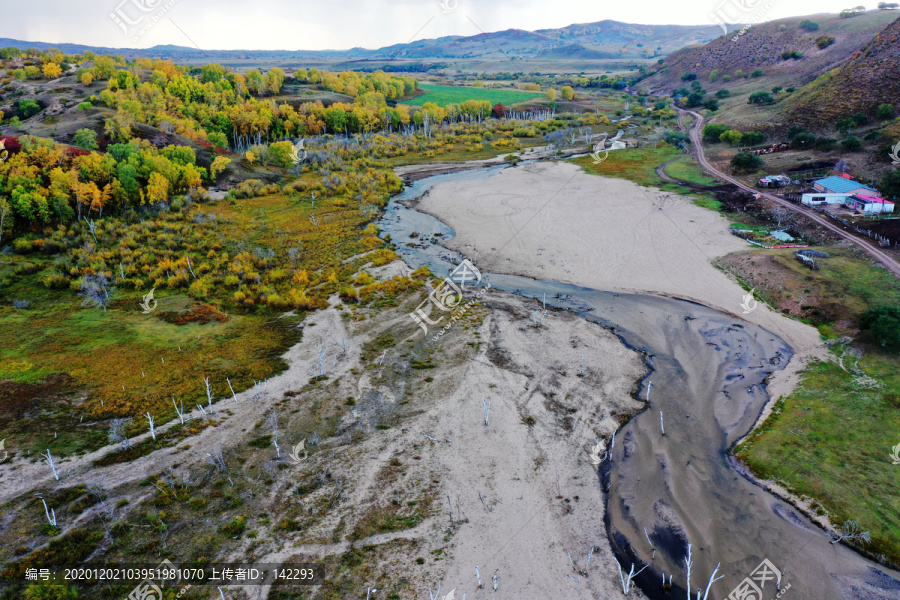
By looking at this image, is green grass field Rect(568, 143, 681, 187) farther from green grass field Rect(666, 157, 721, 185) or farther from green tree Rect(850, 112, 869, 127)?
green tree Rect(850, 112, 869, 127)

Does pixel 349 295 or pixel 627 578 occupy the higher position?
pixel 349 295

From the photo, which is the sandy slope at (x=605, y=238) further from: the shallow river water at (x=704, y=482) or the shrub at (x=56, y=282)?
the shrub at (x=56, y=282)

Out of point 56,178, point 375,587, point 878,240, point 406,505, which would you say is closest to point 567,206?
point 878,240

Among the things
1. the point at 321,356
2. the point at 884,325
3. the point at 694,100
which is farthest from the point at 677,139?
the point at 321,356

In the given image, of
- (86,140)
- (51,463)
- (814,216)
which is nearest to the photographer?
(51,463)

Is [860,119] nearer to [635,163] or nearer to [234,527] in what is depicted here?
[635,163]

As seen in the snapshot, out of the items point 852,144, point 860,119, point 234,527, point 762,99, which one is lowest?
point 234,527

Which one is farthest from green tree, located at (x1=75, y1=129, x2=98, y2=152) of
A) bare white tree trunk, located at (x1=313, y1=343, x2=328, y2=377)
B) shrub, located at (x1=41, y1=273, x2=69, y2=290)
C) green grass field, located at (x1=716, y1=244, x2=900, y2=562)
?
green grass field, located at (x1=716, y1=244, x2=900, y2=562)
